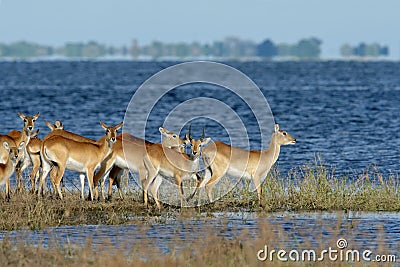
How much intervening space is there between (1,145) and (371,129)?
832 inches

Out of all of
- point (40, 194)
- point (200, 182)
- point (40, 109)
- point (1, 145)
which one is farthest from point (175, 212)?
point (40, 109)

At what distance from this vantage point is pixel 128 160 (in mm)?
15930

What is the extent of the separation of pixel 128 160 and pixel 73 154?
1047 mm

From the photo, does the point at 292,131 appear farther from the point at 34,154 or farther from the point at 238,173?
the point at 34,154

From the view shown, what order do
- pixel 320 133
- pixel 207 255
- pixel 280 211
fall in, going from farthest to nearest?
pixel 320 133, pixel 280 211, pixel 207 255

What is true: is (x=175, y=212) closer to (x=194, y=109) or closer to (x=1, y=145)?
(x=1, y=145)

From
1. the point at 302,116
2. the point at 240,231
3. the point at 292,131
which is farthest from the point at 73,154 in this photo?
the point at 302,116

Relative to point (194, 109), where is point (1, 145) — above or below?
above

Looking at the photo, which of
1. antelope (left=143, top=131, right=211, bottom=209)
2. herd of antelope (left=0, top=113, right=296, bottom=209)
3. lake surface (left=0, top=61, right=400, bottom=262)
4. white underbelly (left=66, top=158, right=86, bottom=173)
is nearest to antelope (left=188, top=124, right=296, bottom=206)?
herd of antelope (left=0, top=113, right=296, bottom=209)

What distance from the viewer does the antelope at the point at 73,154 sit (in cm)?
1556

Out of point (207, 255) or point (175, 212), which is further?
point (175, 212)

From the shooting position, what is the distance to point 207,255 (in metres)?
10.3

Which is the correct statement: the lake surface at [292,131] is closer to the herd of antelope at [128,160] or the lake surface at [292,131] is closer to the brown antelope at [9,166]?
the herd of antelope at [128,160]

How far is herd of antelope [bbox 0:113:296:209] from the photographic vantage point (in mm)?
15555
